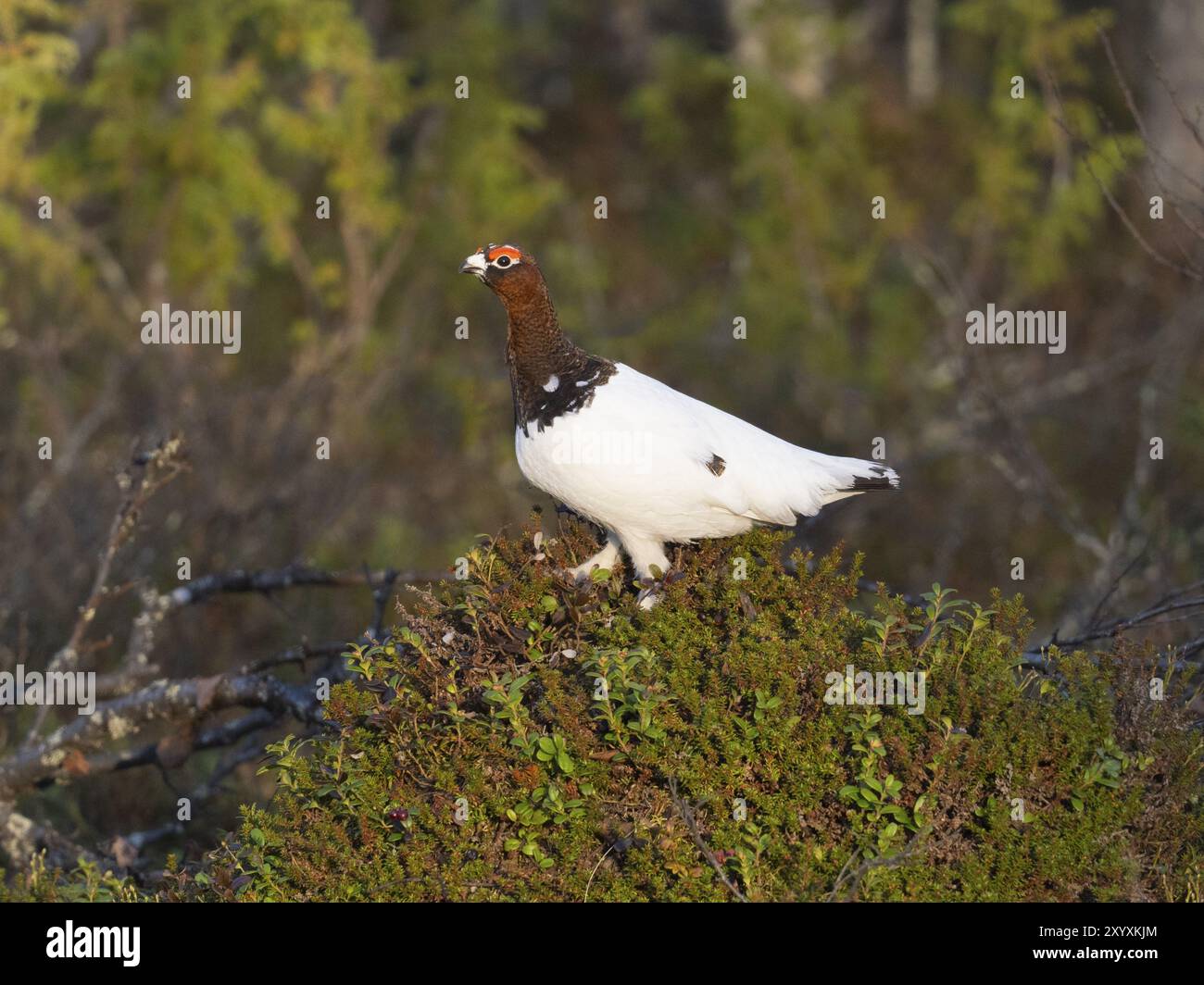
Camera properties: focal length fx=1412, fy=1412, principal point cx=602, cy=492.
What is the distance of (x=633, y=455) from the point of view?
4.82m

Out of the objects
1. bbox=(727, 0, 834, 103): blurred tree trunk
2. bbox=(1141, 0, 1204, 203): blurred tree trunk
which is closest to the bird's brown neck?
bbox=(1141, 0, 1204, 203): blurred tree trunk

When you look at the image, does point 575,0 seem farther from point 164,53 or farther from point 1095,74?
point 164,53

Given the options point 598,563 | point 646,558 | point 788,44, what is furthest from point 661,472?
point 788,44

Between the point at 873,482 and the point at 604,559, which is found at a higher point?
the point at 873,482

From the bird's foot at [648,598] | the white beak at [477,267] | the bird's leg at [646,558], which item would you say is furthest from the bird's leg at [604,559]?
the white beak at [477,267]

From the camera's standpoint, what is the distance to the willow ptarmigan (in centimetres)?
480

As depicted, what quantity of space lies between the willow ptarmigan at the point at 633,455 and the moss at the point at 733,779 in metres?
0.52

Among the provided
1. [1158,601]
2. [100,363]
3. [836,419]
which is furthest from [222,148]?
[1158,601]

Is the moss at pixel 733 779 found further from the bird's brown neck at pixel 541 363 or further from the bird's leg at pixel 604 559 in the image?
the bird's brown neck at pixel 541 363

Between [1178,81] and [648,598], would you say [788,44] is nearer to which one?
[1178,81]

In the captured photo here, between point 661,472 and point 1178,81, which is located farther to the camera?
point 1178,81

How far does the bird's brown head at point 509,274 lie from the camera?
17.1ft

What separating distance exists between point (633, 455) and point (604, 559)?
19.6 inches

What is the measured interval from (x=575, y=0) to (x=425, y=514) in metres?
11.3
